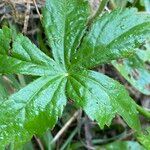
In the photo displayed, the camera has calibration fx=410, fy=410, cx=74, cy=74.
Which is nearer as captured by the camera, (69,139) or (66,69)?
(66,69)

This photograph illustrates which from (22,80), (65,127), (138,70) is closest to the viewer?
(22,80)

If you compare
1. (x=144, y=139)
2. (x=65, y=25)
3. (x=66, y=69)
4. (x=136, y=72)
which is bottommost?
(x=144, y=139)

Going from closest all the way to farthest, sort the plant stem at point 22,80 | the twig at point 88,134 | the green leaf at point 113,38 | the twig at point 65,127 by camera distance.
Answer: the green leaf at point 113,38 → the plant stem at point 22,80 → the twig at point 65,127 → the twig at point 88,134

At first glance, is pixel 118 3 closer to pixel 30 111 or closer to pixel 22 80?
pixel 22 80

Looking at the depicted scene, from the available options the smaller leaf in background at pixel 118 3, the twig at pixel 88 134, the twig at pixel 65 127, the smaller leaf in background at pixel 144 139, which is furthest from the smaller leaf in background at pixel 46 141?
the smaller leaf in background at pixel 118 3

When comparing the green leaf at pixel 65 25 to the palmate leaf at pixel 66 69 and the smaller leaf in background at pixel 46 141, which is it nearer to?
the palmate leaf at pixel 66 69

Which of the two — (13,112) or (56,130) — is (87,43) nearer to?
(13,112)

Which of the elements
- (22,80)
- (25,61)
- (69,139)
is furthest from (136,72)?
(25,61)
